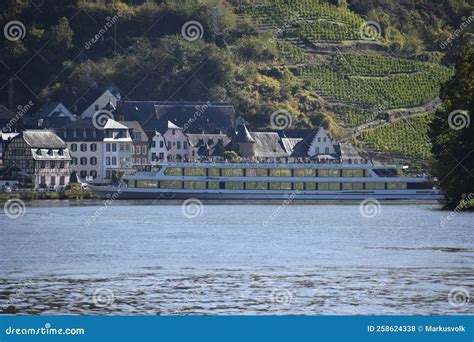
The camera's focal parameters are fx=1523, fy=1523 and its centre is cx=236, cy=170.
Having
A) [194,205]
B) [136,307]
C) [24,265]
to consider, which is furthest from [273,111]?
[136,307]

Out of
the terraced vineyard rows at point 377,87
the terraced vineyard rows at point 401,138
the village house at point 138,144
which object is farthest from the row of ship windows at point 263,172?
the terraced vineyard rows at point 377,87

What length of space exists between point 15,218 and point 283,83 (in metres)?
81.0

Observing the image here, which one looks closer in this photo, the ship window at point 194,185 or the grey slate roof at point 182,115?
the ship window at point 194,185

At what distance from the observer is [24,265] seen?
1964 inches

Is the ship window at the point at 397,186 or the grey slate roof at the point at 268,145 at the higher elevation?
the grey slate roof at the point at 268,145

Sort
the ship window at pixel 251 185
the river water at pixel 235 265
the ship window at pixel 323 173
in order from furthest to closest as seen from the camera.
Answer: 1. the ship window at pixel 323 173
2. the ship window at pixel 251 185
3. the river water at pixel 235 265

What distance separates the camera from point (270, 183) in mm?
115375

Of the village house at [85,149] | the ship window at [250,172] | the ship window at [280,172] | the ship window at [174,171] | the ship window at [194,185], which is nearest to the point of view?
the ship window at [194,185]

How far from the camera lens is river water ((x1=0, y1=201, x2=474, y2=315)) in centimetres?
3944

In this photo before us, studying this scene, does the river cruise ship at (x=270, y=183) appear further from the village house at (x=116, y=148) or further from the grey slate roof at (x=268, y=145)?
the village house at (x=116, y=148)

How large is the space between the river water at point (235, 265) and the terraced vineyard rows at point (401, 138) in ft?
198

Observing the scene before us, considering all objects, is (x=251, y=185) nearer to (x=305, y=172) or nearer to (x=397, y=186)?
(x=305, y=172)

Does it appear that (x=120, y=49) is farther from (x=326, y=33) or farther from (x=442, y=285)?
(x=442, y=285)

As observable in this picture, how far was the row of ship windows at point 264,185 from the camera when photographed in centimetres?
11356
